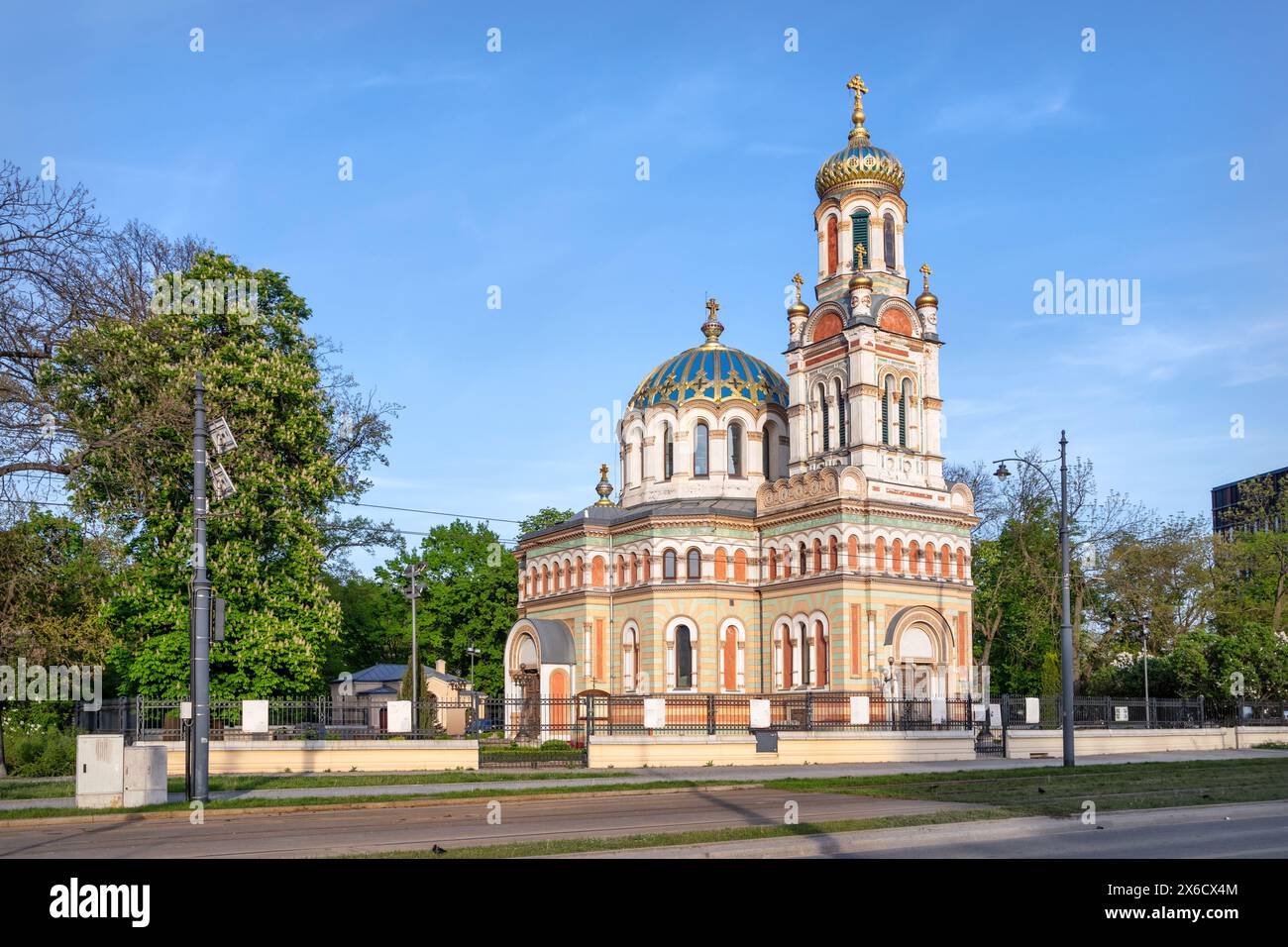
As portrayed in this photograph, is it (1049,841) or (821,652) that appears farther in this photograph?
(821,652)

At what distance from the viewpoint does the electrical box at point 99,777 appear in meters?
21.5

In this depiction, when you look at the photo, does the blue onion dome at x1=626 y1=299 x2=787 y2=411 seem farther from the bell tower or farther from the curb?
the curb

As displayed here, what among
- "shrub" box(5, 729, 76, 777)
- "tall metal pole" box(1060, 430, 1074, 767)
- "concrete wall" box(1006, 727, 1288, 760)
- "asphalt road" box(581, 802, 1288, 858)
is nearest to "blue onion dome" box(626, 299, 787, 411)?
"concrete wall" box(1006, 727, 1288, 760)

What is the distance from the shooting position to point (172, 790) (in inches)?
976

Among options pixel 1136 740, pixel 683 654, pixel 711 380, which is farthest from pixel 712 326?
pixel 1136 740

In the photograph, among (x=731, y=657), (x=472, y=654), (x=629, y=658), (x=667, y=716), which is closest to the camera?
(x=667, y=716)

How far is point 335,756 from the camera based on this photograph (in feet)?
105

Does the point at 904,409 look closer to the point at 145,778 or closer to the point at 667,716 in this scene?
the point at 667,716

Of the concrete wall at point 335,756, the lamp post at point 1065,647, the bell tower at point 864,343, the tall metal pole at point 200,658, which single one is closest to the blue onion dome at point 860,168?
the bell tower at point 864,343

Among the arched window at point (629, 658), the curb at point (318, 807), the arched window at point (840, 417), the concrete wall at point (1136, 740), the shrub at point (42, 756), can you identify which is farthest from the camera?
the arched window at point (629, 658)

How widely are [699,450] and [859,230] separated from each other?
42.6 feet

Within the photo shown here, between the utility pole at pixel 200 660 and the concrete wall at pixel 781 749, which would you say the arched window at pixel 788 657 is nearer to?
the concrete wall at pixel 781 749

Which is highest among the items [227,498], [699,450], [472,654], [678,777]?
[699,450]

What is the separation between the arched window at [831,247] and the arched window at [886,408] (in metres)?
6.94
